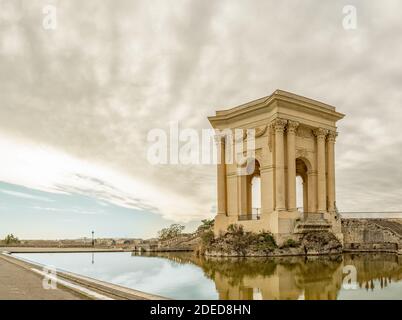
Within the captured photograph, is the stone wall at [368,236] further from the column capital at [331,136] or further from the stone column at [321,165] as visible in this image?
the column capital at [331,136]

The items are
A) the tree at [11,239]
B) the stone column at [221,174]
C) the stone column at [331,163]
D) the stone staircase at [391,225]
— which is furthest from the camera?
the tree at [11,239]

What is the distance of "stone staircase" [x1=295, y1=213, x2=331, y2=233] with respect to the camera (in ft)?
102

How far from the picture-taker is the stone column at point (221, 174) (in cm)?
3819

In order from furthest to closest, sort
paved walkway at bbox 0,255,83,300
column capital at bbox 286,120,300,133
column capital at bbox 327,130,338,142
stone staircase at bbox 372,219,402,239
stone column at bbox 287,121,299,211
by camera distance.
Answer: column capital at bbox 327,130,338,142 → stone staircase at bbox 372,219,402,239 → column capital at bbox 286,120,300,133 → stone column at bbox 287,121,299,211 → paved walkway at bbox 0,255,83,300

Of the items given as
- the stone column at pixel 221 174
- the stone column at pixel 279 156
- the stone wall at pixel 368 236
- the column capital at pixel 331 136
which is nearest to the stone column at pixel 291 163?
the stone column at pixel 279 156

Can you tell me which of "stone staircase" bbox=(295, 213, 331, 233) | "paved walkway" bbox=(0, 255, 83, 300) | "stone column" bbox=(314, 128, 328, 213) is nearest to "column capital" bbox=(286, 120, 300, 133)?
→ "stone column" bbox=(314, 128, 328, 213)

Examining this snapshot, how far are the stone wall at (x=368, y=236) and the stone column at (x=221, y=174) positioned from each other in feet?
35.9

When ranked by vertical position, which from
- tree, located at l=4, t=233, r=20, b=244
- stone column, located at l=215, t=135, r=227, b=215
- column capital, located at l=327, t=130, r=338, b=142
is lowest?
tree, located at l=4, t=233, r=20, b=244

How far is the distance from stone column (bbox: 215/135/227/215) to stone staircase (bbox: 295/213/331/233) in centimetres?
783

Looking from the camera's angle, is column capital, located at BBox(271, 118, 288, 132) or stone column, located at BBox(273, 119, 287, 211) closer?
stone column, located at BBox(273, 119, 287, 211)

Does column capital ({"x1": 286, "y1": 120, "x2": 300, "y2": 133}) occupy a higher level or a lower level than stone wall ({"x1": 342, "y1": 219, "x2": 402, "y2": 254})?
higher

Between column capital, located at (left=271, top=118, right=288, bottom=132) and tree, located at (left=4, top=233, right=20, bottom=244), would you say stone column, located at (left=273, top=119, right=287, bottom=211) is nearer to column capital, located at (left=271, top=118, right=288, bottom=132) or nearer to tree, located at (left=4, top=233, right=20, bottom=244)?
column capital, located at (left=271, top=118, right=288, bottom=132)

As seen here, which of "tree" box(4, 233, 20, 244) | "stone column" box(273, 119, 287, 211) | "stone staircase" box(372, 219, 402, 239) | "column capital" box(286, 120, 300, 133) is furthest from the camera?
"tree" box(4, 233, 20, 244)
